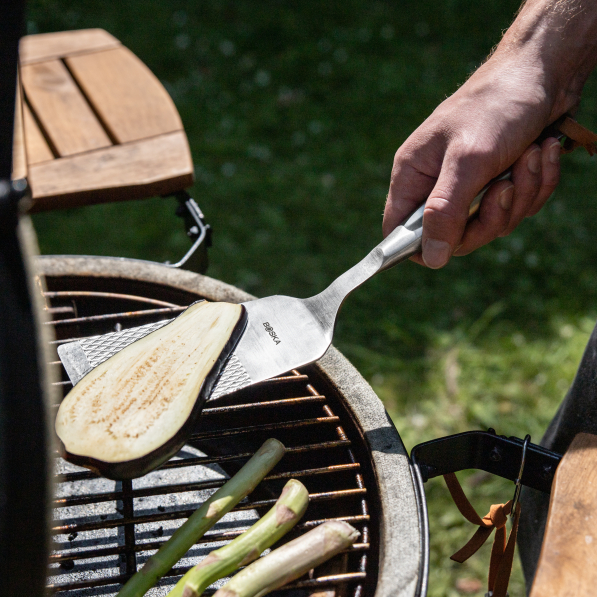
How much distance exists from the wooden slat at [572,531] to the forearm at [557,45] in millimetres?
671

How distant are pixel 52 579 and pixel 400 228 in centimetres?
85

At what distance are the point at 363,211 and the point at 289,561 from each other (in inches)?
92.3

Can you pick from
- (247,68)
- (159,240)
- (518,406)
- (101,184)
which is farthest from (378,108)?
(101,184)

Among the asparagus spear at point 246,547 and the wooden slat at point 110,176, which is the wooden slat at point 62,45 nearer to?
the wooden slat at point 110,176

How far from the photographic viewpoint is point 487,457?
954mm

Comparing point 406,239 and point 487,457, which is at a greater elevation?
point 406,239

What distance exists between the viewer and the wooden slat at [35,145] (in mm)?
1675

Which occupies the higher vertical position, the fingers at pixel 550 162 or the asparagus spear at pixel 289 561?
the fingers at pixel 550 162

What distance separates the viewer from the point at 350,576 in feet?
2.76

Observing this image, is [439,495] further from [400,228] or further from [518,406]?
[400,228]

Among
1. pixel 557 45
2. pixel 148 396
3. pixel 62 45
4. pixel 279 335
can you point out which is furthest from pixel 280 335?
pixel 62 45

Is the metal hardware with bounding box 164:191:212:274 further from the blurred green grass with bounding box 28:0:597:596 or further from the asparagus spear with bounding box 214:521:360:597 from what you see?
the blurred green grass with bounding box 28:0:597:596

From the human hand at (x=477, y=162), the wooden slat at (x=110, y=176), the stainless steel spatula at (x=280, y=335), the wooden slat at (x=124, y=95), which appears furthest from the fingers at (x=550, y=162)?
the wooden slat at (x=124, y=95)

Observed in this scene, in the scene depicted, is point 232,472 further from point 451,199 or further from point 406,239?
point 451,199
